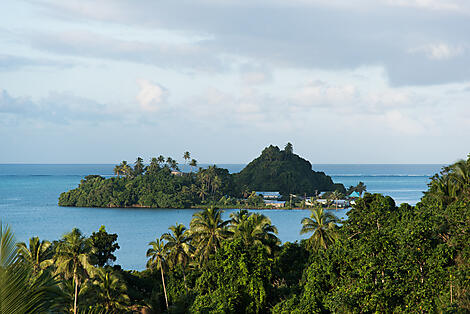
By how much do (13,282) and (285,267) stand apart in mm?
41015

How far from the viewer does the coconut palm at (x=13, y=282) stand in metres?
6.77

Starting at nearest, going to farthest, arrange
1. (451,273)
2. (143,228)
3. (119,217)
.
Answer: (451,273), (143,228), (119,217)

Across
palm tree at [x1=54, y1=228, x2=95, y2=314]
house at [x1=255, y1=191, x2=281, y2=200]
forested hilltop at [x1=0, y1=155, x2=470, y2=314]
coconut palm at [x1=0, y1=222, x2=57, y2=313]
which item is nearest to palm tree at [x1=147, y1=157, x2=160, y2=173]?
house at [x1=255, y1=191, x2=281, y2=200]

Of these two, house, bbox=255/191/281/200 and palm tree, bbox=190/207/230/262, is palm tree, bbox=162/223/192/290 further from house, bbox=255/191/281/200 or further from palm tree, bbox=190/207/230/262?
house, bbox=255/191/281/200

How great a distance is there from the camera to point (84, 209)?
164 metres

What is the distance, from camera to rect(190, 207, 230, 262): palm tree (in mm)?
49031

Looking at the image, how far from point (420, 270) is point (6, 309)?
24.4 meters

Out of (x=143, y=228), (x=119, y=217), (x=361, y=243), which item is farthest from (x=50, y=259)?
(x=119, y=217)

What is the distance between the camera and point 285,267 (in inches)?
1811

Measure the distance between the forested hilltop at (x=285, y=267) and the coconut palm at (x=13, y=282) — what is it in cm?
1

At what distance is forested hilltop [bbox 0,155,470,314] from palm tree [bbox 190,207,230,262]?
11 centimetres

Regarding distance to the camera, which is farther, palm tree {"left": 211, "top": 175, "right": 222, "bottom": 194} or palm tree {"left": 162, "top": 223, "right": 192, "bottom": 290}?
palm tree {"left": 211, "top": 175, "right": 222, "bottom": 194}

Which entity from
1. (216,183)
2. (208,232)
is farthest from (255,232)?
(216,183)

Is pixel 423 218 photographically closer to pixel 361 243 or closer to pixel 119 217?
pixel 361 243
